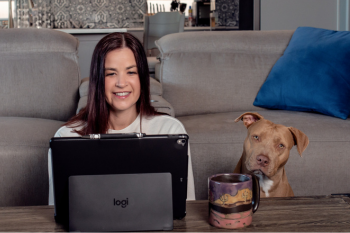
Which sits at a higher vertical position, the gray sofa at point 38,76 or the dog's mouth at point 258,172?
the gray sofa at point 38,76

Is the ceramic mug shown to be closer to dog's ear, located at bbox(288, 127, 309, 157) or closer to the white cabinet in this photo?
dog's ear, located at bbox(288, 127, 309, 157)

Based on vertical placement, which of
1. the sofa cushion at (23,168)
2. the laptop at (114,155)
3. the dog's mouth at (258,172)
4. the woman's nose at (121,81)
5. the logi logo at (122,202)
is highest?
the woman's nose at (121,81)

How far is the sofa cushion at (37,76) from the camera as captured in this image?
197 cm

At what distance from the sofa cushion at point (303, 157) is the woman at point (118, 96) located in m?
0.37

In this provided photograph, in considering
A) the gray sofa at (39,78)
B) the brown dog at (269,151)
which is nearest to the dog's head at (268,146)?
the brown dog at (269,151)

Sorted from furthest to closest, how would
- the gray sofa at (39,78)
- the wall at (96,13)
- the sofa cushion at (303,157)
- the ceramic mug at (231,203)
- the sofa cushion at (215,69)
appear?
the wall at (96,13)
the sofa cushion at (215,69)
the gray sofa at (39,78)
the sofa cushion at (303,157)
the ceramic mug at (231,203)

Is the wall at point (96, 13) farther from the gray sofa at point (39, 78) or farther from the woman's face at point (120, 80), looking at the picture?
the woman's face at point (120, 80)

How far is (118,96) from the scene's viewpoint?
115 cm

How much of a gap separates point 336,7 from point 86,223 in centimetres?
329

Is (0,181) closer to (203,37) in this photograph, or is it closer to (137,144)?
(137,144)

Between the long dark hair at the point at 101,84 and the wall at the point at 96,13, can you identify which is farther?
the wall at the point at 96,13

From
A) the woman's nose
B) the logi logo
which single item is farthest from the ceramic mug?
the woman's nose

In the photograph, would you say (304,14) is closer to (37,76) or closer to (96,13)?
(37,76)

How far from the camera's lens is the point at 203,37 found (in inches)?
86.5
